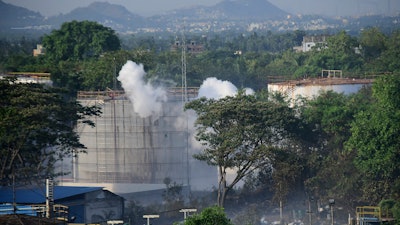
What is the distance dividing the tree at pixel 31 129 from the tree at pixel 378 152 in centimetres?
663

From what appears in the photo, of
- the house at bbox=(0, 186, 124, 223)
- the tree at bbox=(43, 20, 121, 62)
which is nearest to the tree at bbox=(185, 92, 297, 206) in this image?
the house at bbox=(0, 186, 124, 223)

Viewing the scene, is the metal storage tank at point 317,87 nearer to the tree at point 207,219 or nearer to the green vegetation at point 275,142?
the green vegetation at point 275,142

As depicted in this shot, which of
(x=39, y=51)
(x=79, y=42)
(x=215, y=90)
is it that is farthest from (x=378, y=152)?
(x=39, y=51)

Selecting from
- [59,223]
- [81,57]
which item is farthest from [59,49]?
[59,223]

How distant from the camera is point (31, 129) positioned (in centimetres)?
2489

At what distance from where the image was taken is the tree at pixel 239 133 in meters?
26.4

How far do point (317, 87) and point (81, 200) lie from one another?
10296 mm

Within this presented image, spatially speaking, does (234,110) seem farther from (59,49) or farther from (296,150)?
(59,49)

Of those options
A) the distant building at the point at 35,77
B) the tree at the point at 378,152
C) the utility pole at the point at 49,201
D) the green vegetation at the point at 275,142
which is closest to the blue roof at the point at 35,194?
the green vegetation at the point at 275,142

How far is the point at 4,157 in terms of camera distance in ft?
82.2

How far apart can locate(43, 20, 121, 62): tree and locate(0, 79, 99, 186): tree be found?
74.0ft

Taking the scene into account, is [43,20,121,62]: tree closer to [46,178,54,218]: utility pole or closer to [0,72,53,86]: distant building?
[0,72,53,86]: distant building

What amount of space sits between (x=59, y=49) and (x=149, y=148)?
21503mm

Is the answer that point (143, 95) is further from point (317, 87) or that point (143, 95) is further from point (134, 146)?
point (317, 87)
